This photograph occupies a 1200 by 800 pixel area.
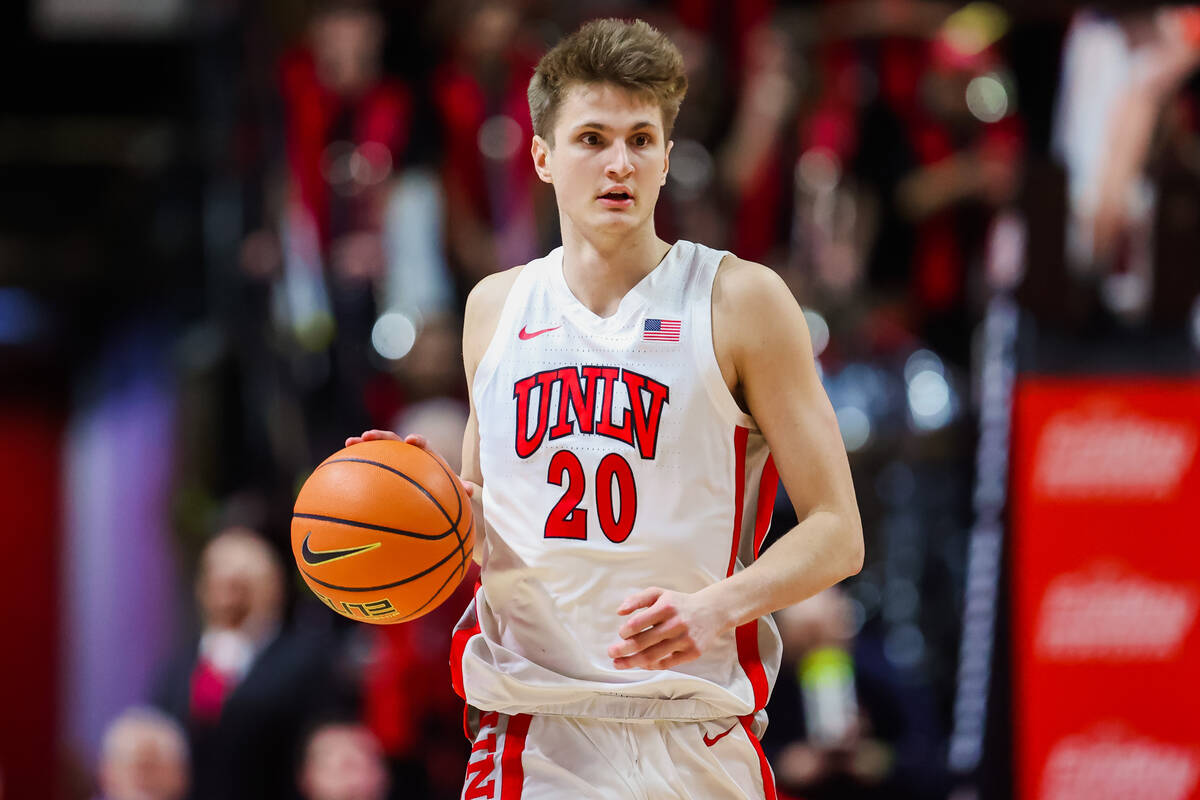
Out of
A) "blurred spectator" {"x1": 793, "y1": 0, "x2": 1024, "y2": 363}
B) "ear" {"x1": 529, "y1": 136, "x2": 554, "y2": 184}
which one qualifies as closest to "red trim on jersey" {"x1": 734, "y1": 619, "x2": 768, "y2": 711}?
"ear" {"x1": 529, "y1": 136, "x2": 554, "y2": 184}

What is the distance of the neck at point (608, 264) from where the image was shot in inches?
120

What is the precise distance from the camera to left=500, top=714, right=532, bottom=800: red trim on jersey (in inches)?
114

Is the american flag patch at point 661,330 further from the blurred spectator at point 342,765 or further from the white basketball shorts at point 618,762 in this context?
the blurred spectator at point 342,765

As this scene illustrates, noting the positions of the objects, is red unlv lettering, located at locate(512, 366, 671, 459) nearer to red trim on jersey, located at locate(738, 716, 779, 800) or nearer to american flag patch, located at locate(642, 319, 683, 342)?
american flag patch, located at locate(642, 319, 683, 342)

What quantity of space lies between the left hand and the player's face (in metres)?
0.81

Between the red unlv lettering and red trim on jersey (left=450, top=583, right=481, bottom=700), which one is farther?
red trim on jersey (left=450, top=583, right=481, bottom=700)

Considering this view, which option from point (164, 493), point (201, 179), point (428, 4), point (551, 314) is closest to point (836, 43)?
point (428, 4)

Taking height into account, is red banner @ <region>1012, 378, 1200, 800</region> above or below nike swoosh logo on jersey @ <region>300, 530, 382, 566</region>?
below

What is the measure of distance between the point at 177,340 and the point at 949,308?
4.38 meters

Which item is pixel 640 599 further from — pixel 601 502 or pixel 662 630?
pixel 601 502

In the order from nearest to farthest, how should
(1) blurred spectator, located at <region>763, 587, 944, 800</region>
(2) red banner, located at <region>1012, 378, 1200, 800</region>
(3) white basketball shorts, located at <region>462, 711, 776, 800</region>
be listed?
(3) white basketball shorts, located at <region>462, 711, 776, 800</region>, (2) red banner, located at <region>1012, 378, 1200, 800</region>, (1) blurred spectator, located at <region>763, 587, 944, 800</region>

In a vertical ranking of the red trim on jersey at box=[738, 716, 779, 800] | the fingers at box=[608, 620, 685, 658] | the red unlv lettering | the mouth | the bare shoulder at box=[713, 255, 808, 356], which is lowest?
the red trim on jersey at box=[738, 716, 779, 800]

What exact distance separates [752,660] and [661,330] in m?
0.72

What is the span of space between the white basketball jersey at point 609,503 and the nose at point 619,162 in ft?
0.85
